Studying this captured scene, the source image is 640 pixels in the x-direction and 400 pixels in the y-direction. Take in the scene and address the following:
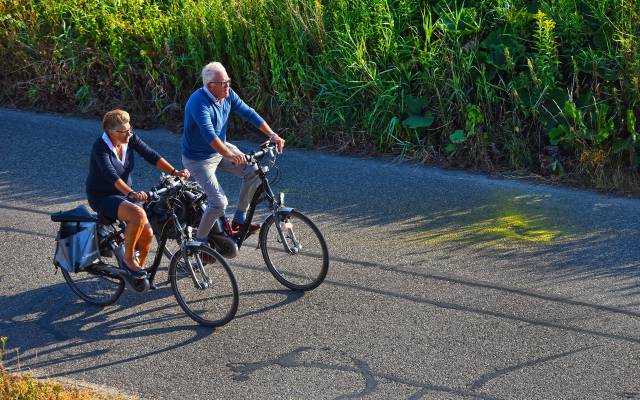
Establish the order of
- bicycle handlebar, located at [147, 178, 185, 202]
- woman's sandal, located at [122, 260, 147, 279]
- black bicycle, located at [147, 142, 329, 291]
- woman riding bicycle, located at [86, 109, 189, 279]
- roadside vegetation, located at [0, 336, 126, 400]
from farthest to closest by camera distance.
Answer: black bicycle, located at [147, 142, 329, 291]
woman's sandal, located at [122, 260, 147, 279]
woman riding bicycle, located at [86, 109, 189, 279]
bicycle handlebar, located at [147, 178, 185, 202]
roadside vegetation, located at [0, 336, 126, 400]

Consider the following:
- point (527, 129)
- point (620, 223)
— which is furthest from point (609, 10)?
point (620, 223)

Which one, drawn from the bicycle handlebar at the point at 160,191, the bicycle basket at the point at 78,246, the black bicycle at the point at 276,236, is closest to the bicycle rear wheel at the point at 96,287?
the bicycle basket at the point at 78,246

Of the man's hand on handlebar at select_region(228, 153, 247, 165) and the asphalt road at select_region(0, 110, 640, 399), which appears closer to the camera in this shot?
the asphalt road at select_region(0, 110, 640, 399)

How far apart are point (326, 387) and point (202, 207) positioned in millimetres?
2431

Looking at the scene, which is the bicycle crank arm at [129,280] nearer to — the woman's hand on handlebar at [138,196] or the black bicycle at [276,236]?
the black bicycle at [276,236]

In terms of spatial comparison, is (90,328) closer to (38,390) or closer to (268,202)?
(38,390)

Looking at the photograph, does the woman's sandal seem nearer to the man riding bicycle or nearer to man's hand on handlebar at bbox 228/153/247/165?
the man riding bicycle

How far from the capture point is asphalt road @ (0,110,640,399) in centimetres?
689

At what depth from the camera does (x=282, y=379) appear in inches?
272

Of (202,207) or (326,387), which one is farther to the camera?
(202,207)

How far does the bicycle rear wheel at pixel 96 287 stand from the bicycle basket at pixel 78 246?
0.38ft

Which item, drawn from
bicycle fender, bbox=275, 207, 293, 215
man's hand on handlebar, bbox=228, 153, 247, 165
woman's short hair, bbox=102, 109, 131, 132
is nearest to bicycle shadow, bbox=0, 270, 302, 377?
bicycle fender, bbox=275, 207, 293, 215

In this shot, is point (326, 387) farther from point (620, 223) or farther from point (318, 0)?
point (318, 0)

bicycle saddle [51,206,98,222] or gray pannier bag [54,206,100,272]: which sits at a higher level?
bicycle saddle [51,206,98,222]
